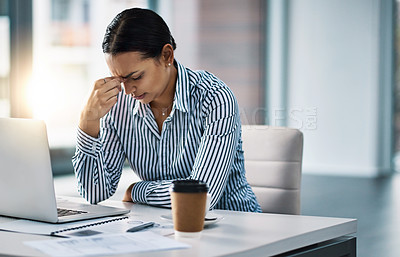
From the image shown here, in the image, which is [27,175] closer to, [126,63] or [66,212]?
[66,212]

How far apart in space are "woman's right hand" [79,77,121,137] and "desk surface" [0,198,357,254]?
0.30 meters

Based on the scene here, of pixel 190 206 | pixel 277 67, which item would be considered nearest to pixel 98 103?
pixel 190 206

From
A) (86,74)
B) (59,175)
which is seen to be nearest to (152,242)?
(59,175)

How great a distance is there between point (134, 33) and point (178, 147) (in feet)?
1.13

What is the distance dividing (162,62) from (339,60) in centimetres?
536

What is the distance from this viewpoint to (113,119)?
1794 mm

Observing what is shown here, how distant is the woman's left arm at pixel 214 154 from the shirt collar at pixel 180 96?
0.19 feet

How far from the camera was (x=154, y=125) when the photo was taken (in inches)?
69.6

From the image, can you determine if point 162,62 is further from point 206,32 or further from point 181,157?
point 206,32

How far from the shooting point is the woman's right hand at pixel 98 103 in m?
1.63

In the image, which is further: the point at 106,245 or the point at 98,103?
the point at 98,103

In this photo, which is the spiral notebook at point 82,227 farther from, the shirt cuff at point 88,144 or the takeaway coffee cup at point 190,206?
the shirt cuff at point 88,144

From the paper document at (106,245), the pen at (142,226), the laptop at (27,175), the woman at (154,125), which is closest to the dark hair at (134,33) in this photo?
the woman at (154,125)

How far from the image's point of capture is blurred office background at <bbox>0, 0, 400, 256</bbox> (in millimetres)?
5762
